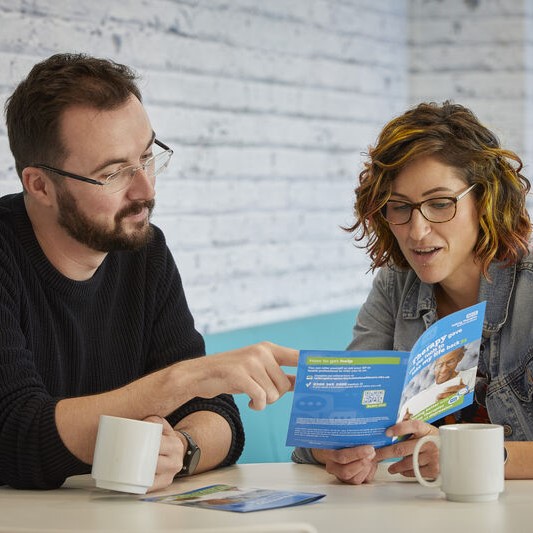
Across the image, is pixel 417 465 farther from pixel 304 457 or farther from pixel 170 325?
pixel 170 325

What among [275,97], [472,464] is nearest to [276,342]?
[275,97]

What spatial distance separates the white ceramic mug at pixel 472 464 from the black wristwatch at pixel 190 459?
0.44 meters

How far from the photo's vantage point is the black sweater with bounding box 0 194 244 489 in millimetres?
1553

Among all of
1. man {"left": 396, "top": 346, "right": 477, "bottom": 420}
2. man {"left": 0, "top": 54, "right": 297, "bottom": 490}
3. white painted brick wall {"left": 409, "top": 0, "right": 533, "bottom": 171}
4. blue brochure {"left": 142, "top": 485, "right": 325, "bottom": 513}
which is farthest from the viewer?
white painted brick wall {"left": 409, "top": 0, "right": 533, "bottom": 171}

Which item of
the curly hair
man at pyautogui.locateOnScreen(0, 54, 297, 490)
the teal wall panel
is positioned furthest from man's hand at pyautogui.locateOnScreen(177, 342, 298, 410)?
the teal wall panel

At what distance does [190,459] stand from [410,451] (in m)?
0.35

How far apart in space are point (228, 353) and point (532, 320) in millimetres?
649

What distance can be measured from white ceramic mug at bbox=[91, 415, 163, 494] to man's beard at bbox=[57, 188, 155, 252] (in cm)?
49

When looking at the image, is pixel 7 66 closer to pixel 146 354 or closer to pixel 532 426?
pixel 146 354

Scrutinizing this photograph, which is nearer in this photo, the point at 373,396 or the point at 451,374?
the point at 373,396

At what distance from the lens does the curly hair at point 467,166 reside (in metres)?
1.91

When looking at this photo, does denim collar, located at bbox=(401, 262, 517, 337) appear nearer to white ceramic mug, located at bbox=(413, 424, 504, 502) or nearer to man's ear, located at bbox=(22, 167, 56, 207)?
white ceramic mug, located at bbox=(413, 424, 504, 502)

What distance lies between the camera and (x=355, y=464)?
1573 mm

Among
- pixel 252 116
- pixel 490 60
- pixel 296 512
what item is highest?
pixel 490 60
